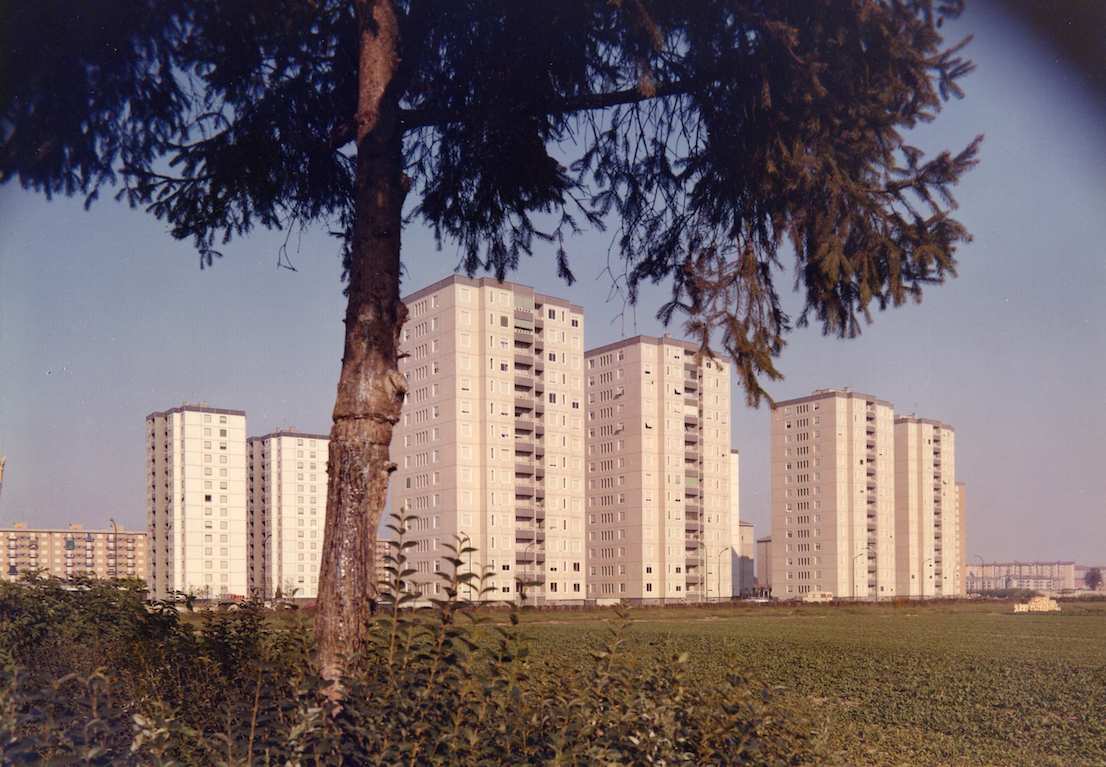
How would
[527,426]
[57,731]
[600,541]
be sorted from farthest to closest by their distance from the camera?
[600,541] → [527,426] → [57,731]

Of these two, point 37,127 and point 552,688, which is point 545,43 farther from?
point 552,688

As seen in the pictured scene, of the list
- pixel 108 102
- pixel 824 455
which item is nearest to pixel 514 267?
pixel 108 102

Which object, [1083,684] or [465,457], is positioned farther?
[465,457]

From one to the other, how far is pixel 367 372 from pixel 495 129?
91.2 inches

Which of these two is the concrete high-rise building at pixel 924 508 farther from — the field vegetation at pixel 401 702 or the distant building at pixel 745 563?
the field vegetation at pixel 401 702

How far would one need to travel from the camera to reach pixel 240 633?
7844 millimetres

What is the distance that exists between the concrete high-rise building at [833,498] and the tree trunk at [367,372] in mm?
95106

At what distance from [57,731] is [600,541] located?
3374 inches

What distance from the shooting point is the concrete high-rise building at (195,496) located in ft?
261

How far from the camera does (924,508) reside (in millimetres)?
112750

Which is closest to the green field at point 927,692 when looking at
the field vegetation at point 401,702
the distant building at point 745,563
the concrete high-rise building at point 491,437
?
the field vegetation at point 401,702

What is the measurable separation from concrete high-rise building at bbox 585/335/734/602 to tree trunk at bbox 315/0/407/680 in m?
76.2

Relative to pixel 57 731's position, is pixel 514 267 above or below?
above

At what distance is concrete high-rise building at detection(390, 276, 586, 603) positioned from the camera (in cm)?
6550
